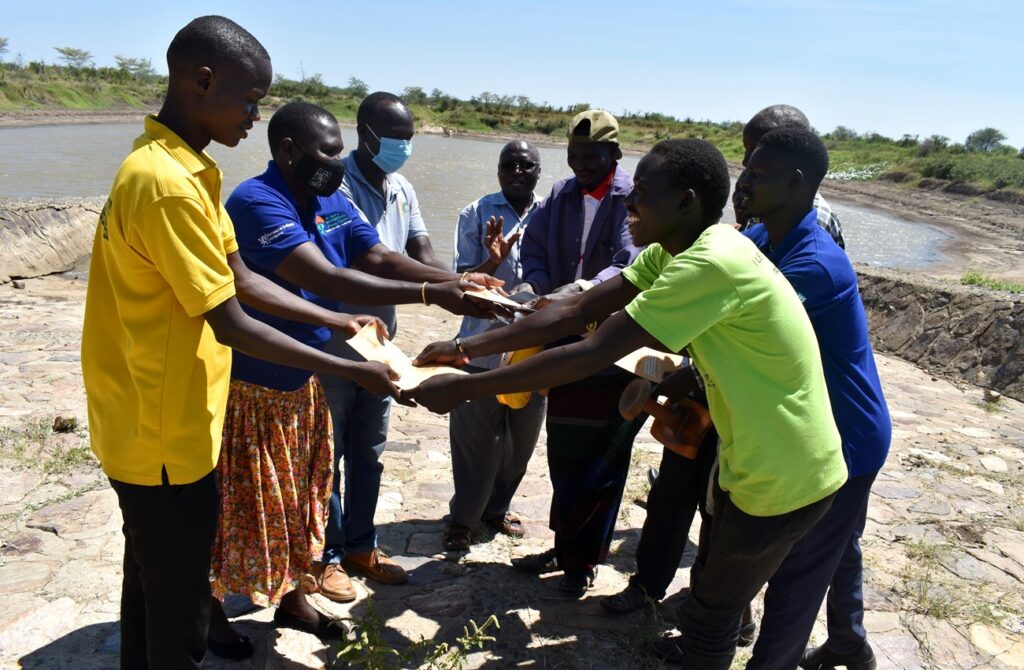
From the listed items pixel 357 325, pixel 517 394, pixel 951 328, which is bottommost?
pixel 951 328

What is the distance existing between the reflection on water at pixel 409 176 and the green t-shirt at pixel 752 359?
12.7 meters

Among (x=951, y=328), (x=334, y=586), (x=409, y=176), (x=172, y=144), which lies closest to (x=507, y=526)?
(x=334, y=586)

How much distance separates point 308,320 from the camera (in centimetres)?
279

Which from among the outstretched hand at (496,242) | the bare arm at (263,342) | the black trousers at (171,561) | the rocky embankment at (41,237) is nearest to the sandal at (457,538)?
the outstretched hand at (496,242)

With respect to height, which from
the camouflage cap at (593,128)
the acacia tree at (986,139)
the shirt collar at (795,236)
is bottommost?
the shirt collar at (795,236)

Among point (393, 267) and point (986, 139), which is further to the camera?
point (986, 139)

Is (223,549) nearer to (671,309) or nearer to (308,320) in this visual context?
(308,320)

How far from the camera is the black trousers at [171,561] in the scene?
87.0 inches

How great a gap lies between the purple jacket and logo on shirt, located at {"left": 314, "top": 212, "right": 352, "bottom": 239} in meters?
1.10

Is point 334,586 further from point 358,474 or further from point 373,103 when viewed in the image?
point 373,103

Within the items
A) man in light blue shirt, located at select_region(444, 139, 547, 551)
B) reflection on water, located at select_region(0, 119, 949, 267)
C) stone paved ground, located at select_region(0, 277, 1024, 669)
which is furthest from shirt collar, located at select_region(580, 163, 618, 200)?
reflection on water, located at select_region(0, 119, 949, 267)

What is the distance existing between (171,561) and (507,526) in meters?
2.23

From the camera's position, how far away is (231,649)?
2.97 m

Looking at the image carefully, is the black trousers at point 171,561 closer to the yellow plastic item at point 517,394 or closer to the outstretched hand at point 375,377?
the outstretched hand at point 375,377
